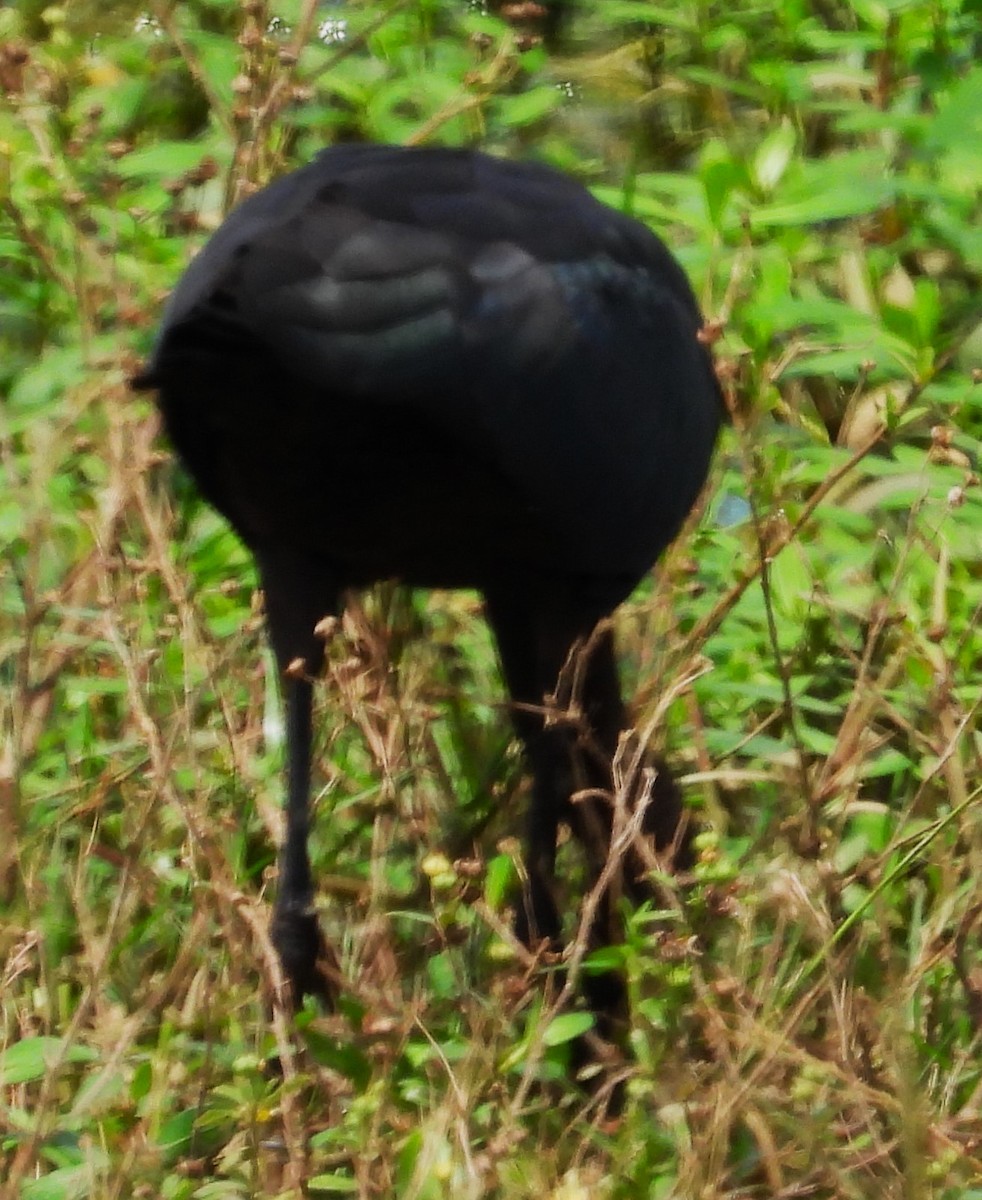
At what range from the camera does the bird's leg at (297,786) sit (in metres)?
2.81

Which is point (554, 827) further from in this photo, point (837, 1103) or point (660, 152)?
point (660, 152)

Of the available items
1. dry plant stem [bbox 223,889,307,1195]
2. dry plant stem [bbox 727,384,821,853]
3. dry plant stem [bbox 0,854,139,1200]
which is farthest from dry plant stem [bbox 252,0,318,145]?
dry plant stem [bbox 0,854,139,1200]

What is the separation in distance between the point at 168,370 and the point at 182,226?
2.86 ft

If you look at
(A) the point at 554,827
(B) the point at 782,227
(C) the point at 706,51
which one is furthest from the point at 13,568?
(C) the point at 706,51

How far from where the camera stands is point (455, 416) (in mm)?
2389

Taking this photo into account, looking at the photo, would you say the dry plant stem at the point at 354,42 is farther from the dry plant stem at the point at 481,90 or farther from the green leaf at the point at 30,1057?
the green leaf at the point at 30,1057

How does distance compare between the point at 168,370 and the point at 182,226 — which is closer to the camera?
the point at 168,370

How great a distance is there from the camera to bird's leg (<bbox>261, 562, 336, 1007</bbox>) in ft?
9.23

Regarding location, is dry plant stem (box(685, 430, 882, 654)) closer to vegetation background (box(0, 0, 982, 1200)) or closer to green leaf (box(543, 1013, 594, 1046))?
vegetation background (box(0, 0, 982, 1200))

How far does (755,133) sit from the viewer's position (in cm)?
454

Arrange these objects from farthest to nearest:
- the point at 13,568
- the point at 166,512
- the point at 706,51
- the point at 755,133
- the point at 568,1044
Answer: the point at 755,133, the point at 706,51, the point at 166,512, the point at 13,568, the point at 568,1044

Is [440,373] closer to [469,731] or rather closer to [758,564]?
[758,564]

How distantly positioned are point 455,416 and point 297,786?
678 mm

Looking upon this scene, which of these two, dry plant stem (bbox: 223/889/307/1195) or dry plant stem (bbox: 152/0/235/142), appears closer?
dry plant stem (bbox: 223/889/307/1195)
